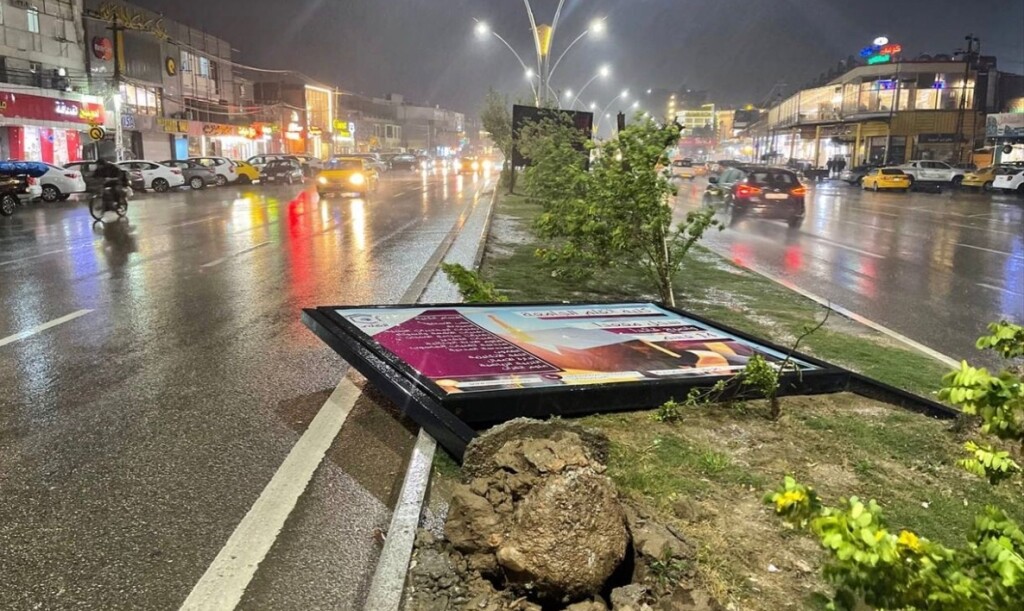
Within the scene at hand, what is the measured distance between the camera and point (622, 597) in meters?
2.95

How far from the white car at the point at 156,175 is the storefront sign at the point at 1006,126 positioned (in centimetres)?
5091

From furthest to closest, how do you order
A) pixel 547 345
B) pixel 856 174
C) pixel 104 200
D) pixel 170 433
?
pixel 856 174
pixel 104 200
pixel 547 345
pixel 170 433

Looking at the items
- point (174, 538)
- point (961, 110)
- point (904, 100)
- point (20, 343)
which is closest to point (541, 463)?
point (174, 538)

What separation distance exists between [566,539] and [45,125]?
4353 cm

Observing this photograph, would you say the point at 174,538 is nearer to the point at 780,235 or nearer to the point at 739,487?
the point at 739,487

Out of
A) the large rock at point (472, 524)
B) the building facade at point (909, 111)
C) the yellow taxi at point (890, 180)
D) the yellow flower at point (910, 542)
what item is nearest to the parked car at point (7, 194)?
the large rock at point (472, 524)

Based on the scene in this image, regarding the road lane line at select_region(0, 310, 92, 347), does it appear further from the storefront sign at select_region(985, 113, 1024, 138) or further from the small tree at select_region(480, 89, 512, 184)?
the storefront sign at select_region(985, 113, 1024, 138)

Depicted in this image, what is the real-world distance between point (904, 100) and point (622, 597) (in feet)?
246

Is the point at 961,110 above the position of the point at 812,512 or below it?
above

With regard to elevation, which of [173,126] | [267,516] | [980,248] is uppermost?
[173,126]

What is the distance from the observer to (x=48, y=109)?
3841 cm

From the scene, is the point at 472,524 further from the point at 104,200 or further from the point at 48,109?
the point at 48,109

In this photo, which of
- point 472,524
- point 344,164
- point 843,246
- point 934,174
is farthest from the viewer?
point 934,174

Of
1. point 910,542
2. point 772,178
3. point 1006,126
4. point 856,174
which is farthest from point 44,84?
point 1006,126
